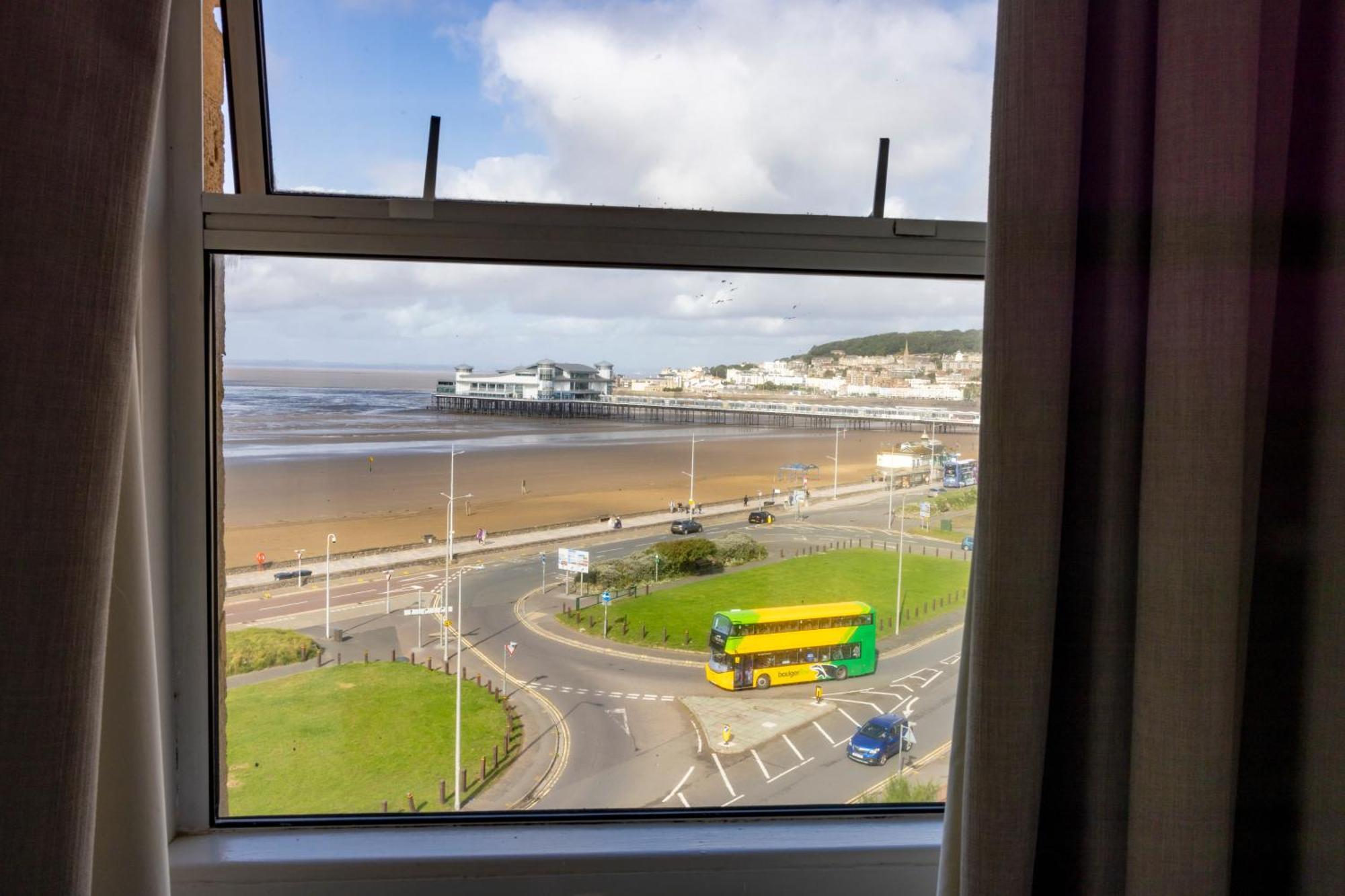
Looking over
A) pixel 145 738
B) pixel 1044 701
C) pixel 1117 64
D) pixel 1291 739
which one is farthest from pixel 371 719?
pixel 1117 64

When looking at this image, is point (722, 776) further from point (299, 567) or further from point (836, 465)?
point (299, 567)

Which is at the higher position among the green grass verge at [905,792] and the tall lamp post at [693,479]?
the tall lamp post at [693,479]

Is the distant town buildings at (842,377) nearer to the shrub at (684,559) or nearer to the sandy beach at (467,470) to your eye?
the sandy beach at (467,470)

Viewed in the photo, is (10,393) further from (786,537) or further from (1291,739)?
(1291,739)

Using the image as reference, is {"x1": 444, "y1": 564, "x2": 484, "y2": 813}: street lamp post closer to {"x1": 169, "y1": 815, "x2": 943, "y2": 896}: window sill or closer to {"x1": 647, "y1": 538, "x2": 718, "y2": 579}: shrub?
{"x1": 169, "y1": 815, "x2": 943, "y2": 896}: window sill

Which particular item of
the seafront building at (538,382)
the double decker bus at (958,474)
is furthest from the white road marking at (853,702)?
the seafront building at (538,382)

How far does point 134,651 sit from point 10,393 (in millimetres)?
268

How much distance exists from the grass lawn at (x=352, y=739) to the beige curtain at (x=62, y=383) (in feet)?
1.64

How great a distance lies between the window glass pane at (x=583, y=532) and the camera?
1.22 m

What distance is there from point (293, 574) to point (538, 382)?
49 centimetres

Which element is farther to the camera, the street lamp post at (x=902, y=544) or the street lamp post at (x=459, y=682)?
the street lamp post at (x=902, y=544)

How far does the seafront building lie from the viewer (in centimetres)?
129

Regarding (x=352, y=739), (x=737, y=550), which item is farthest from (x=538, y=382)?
(x=352, y=739)

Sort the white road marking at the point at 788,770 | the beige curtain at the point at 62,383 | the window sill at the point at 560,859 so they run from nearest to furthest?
the beige curtain at the point at 62,383 → the window sill at the point at 560,859 → the white road marking at the point at 788,770
